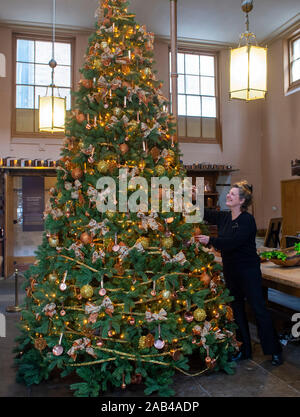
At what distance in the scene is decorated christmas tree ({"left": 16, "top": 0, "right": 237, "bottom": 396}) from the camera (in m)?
2.51

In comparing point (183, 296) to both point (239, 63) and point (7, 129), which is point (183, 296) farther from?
point (7, 129)

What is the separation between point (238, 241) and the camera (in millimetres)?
2898

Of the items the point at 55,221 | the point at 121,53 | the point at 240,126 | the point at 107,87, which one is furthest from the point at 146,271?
the point at 240,126

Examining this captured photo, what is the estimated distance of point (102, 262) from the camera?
2551mm

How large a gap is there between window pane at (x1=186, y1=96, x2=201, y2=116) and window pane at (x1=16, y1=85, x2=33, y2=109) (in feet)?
13.5

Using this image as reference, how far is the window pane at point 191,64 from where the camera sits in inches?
413

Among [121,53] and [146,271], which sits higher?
[121,53]

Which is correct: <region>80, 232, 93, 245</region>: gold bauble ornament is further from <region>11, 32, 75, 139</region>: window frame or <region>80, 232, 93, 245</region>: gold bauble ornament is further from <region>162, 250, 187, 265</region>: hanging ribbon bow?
<region>11, 32, 75, 139</region>: window frame

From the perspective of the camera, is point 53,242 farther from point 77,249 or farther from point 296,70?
point 296,70

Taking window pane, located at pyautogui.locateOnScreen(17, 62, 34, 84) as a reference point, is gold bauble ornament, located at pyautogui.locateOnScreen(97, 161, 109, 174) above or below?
below

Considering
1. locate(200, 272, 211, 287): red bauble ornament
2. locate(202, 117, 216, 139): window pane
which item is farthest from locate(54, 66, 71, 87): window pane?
locate(200, 272, 211, 287): red bauble ornament

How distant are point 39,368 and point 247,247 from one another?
1.76 metres

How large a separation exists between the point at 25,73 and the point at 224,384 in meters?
8.91

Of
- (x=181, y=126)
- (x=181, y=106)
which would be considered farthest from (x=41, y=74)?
(x=181, y=126)
